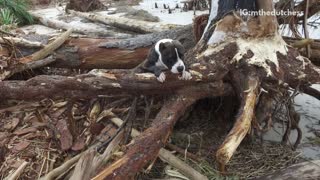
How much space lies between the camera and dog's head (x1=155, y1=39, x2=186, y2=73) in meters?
4.11

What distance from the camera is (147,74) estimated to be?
413 centimetres

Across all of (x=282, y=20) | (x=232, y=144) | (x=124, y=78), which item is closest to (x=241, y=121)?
(x=232, y=144)

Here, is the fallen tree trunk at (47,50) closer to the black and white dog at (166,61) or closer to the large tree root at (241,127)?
the black and white dog at (166,61)

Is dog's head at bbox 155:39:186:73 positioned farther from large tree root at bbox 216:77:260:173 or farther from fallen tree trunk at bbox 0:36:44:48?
fallen tree trunk at bbox 0:36:44:48

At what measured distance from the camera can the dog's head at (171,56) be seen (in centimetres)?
411

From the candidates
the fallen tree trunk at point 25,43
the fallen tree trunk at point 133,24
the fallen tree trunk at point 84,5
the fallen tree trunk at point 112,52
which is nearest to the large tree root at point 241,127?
the fallen tree trunk at point 112,52

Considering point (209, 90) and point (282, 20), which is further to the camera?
point (282, 20)

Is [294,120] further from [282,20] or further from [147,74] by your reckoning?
[147,74]

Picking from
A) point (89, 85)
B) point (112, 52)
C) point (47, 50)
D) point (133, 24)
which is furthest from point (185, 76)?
point (133, 24)

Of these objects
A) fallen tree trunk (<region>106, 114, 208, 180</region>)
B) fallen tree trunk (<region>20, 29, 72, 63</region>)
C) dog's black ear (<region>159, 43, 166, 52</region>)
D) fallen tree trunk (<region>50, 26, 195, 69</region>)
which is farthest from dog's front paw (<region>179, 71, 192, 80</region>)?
fallen tree trunk (<region>20, 29, 72, 63</region>)

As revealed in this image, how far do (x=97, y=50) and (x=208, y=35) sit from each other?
1.54 meters

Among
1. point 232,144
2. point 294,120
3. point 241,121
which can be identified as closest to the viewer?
point 232,144

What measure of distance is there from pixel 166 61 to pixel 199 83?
390 millimetres

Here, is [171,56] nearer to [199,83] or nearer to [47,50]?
[199,83]
